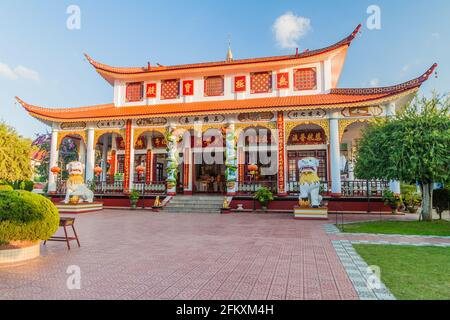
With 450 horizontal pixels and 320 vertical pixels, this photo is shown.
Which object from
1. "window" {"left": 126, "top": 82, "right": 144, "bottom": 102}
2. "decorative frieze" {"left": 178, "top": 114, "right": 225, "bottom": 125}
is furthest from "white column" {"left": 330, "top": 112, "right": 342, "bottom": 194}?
"window" {"left": 126, "top": 82, "right": 144, "bottom": 102}

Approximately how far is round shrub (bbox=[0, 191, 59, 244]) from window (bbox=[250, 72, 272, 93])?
1395 cm

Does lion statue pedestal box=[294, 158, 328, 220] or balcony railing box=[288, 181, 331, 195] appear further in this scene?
balcony railing box=[288, 181, 331, 195]

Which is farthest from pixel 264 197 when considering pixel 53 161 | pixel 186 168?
pixel 53 161

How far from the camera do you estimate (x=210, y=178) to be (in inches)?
826

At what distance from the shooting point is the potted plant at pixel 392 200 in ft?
43.6

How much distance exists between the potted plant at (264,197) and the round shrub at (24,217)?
10.3 m

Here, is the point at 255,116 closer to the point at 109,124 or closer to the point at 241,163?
the point at 241,163

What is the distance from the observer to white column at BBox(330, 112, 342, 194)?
14.3 m

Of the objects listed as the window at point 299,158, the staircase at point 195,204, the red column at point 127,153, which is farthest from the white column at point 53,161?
the window at point 299,158

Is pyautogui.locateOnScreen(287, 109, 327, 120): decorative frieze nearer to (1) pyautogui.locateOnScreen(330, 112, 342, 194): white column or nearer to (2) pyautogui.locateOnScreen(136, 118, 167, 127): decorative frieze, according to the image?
(1) pyautogui.locateOnScreen(330, 112, 342, 194): white column

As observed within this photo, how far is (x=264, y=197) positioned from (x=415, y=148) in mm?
7041
